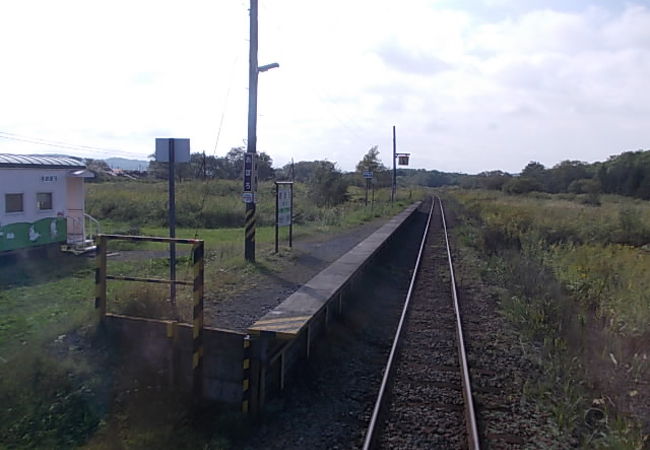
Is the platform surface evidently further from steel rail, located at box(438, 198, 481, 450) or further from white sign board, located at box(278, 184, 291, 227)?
steel rail, located at box(438, 198, 481, 450)

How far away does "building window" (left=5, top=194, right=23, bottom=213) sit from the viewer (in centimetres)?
1414

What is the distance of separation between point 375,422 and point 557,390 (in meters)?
2.46

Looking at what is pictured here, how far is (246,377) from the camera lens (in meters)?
6.10

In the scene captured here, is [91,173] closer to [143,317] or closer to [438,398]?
[143,317]

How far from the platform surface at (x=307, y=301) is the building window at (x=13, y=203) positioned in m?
8.37

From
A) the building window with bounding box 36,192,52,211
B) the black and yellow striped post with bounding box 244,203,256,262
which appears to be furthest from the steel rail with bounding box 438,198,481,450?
the building window with bounding box 36,192,52,211

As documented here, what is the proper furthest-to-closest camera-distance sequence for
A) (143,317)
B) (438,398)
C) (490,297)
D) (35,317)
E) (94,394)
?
(490,297)
(35,317)
(143,317)
(438,398)
(94,394)

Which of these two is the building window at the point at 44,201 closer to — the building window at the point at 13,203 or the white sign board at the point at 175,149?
the building window at the point at 13,203

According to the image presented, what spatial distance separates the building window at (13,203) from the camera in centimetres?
1414

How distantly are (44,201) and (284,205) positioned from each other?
664cm

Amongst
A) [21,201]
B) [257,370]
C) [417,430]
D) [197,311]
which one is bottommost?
[417,430]

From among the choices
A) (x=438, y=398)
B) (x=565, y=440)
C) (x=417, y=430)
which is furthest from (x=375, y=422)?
(x=565, y=440)

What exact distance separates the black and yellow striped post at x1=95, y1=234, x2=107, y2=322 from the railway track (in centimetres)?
360

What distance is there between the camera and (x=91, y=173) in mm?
17078
